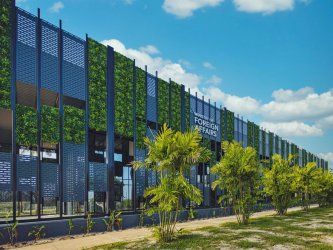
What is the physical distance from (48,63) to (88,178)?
7924 millimetres

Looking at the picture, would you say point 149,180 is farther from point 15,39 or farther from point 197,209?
point 15,39

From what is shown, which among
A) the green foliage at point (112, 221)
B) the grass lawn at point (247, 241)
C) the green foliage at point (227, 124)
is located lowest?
the green foliage at point (112, 221)

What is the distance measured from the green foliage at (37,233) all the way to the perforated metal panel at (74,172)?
9.27 feet

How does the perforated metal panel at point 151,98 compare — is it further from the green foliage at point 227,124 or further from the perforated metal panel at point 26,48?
the green foliage at point 227,124

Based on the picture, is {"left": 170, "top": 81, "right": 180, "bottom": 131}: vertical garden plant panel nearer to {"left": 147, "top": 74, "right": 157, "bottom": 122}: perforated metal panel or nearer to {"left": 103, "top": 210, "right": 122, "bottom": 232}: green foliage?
{"left": 147, "top": 74, "right": 157, "bottom": 122}: perforated metal panel

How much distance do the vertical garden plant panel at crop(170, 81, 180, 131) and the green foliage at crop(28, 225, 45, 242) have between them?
17.9m

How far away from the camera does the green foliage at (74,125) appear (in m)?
25.5

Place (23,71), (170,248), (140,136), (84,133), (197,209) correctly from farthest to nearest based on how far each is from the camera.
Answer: (197,209) < (140,136) < (84,133) < (23,71) < (170,248)

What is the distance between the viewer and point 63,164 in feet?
81.7

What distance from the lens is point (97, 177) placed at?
1099 inches

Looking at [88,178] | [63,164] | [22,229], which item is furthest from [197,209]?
[22,229]

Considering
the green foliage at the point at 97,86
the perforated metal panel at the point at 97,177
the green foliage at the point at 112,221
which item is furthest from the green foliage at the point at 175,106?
the green foliage at the point at 112,221

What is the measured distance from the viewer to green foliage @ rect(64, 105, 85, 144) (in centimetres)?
2548

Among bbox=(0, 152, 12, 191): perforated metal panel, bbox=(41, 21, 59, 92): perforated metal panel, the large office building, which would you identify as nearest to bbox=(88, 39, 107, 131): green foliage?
the large office building
